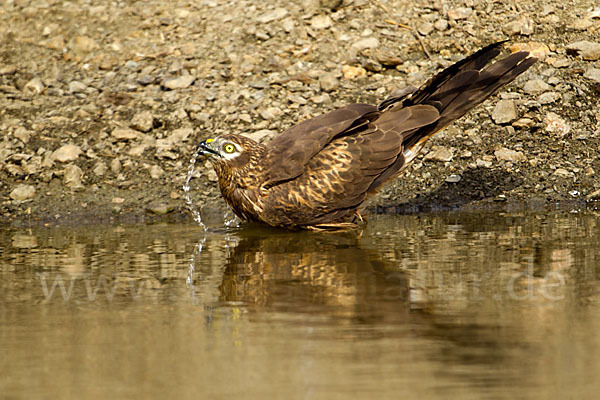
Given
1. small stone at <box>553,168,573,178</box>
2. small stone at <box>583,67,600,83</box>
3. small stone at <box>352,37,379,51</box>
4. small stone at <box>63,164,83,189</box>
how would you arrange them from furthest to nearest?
small stone at <box>352,37,379,51</box>, small stone at <box>583,67,600,83</box>, small stone at <box>63,164,83,189</box>, small stone at <box>553,168,573,178</box>

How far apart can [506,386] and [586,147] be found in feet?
19.7

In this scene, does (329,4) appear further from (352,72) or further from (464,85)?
(464,85)

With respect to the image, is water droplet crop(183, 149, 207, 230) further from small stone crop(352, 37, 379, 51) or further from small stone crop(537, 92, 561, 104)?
small stone crop(537, 92, 561, 104)

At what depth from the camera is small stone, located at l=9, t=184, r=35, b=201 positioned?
30.3ft

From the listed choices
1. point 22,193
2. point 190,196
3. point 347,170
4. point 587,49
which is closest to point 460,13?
point 587,49

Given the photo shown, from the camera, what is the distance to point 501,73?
27.0ft

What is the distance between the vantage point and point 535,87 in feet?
33.1

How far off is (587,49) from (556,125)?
54.7 inches

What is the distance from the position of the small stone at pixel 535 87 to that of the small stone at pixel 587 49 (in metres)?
0.76

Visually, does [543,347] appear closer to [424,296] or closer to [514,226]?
[424,296]

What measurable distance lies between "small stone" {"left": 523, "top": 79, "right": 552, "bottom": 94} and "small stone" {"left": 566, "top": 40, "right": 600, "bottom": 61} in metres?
0.76

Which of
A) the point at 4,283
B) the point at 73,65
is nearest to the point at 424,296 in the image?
the point at 4,283

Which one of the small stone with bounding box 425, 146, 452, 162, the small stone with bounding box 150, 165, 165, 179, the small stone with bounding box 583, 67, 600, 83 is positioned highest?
the small stone with bounding box 583, 67, 600, 83

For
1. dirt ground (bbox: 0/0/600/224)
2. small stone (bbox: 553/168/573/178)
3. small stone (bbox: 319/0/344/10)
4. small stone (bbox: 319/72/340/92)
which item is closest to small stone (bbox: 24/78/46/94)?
dirt ground (bbox: 0/0/600/224)
